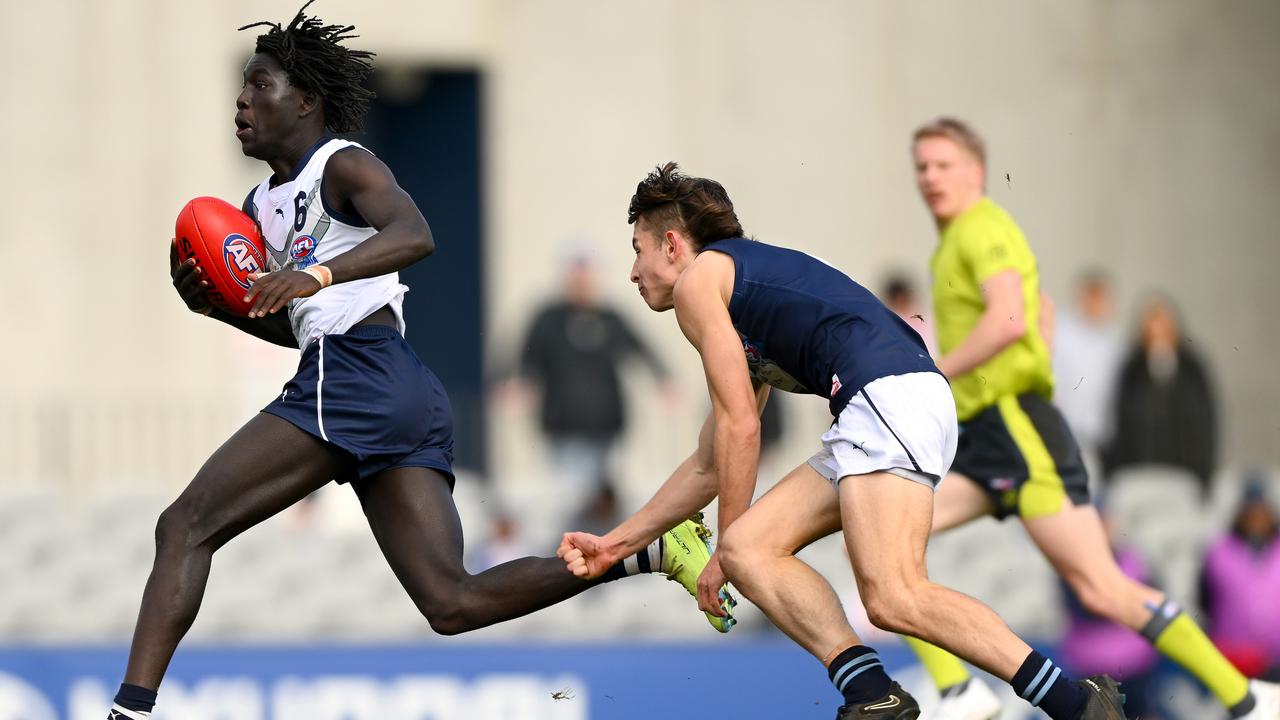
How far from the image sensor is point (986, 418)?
7.72 m

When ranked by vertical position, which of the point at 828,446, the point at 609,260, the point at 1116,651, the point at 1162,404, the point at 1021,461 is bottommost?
the point at 1116,651

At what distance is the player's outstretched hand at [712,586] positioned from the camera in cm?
630

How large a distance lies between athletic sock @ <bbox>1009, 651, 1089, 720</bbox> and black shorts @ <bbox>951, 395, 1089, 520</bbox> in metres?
1.83

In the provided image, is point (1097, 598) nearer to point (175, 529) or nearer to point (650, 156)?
point (175, 529)

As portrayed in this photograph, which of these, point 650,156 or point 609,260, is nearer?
point 609,260

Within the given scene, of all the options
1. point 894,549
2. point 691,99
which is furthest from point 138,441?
point 894,549

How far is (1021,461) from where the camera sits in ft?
24.9

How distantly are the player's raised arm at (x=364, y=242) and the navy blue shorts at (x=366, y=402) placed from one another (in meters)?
0.35

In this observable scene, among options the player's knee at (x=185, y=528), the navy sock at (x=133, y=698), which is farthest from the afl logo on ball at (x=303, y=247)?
the navy sock at (x=133, y=698)

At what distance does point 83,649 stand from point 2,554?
2092 mm

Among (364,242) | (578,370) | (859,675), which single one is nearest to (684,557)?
(859,675)

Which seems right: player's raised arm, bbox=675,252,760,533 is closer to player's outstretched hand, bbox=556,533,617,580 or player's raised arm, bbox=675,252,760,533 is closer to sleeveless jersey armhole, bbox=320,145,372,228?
player's outstretched hand, bbox=556,533,617,580

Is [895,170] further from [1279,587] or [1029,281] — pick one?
[1029,281]

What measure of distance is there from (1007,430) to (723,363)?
213cm
